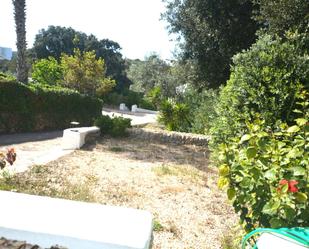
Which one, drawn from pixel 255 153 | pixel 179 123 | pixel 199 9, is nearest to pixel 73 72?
pixel 179 123

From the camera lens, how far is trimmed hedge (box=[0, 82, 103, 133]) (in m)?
15.0

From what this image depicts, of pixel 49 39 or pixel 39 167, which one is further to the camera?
pixel 49 39

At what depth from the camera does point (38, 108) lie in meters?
17.1

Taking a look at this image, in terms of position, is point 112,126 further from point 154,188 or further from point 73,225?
point 73,225

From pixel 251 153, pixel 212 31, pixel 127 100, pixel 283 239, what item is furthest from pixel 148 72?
pixel 283 239

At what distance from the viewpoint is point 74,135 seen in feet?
35.8

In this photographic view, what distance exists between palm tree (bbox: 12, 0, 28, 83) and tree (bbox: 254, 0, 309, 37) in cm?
1229

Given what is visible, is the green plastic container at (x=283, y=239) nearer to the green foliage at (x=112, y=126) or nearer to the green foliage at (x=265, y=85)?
the green foliage at (x=265, y=85)

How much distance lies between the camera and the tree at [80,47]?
54031 millimetres

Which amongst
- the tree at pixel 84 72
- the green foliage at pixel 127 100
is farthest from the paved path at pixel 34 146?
the green foliage at pixel 127 100

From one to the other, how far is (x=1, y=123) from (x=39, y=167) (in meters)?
8.10

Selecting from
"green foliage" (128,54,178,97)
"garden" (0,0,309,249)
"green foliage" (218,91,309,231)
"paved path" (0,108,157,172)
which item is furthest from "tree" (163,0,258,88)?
"green foliage" (128,54,178,97)

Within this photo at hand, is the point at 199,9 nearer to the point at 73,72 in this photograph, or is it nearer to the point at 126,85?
the point at 73,72

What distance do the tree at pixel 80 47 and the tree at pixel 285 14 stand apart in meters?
44.3
